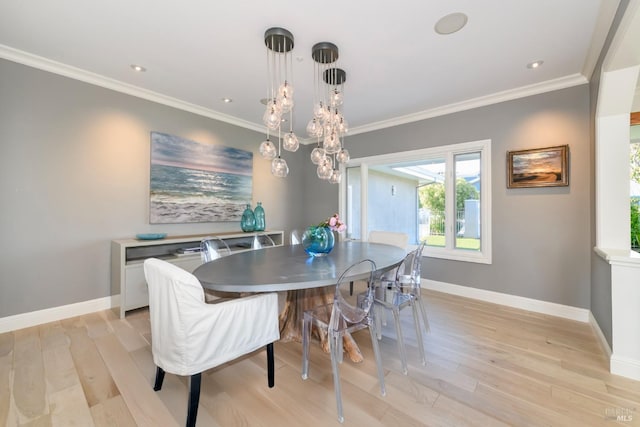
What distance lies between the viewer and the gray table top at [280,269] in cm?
150

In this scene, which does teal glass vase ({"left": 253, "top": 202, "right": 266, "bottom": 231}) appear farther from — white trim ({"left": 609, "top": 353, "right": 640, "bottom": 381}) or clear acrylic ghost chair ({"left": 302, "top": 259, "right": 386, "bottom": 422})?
white trim ({"left": 609, "top": 353, "right": 640, "bottom": 381})

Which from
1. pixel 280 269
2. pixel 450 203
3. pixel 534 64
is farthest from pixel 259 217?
pixel 534 64

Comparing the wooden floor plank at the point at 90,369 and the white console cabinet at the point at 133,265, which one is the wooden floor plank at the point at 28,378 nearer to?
the wooden floor plank at the point at 90,369

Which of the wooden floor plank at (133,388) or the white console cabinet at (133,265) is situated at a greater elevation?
the white console cabinet at (133,265)

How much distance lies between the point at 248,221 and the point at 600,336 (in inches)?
164

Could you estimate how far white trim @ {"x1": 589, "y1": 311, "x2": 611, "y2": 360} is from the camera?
6.87 feet

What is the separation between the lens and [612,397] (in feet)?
5.47

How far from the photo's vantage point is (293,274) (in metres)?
1.70

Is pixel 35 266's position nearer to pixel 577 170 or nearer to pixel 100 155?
pixel 100 155

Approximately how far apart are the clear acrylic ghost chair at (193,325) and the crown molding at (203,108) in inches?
109

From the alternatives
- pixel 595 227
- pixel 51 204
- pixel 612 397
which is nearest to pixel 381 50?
pixel 595 227

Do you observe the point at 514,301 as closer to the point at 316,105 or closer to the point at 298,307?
the point at 298,307

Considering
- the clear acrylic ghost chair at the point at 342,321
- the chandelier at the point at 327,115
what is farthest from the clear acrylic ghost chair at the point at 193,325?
the chandelier at the point at 327,115

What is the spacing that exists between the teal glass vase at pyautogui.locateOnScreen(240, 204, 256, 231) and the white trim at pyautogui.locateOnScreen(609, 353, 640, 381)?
13.1 feet
